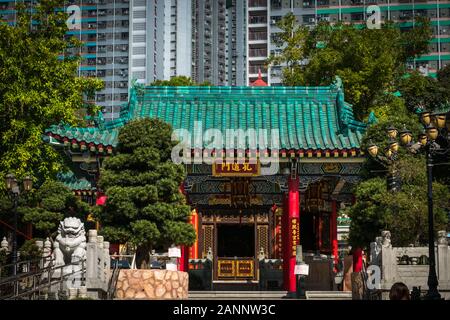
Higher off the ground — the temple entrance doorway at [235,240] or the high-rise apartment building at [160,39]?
the high-rise apartment building at [160,39]

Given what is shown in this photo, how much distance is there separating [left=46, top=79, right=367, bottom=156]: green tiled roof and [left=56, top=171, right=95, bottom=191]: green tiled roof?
9.74 m

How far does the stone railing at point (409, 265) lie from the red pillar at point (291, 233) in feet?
21.5

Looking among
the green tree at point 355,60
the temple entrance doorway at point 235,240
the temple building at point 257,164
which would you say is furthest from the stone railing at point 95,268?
the green tree at point 355,60

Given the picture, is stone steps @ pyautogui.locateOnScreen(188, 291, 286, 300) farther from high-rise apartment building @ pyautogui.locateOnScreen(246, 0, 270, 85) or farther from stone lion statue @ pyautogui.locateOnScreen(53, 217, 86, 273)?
high-rise apartment building @ pyautogui.locateOnScreen(246, 0, 270, 85)

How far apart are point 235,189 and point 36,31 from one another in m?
10.2

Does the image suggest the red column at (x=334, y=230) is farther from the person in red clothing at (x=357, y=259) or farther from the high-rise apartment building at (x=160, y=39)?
the high-rise apartment building at (x=160, y=39)

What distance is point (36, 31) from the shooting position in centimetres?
3209

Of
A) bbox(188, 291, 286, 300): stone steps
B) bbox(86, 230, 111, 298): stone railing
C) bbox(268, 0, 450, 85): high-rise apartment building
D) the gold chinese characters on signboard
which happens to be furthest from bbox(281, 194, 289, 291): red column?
bbox(268, 0, 450, 85): high-rise apartment building

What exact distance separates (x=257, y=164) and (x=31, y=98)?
871cm

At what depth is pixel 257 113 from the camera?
28.2m

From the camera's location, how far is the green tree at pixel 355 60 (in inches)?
1463

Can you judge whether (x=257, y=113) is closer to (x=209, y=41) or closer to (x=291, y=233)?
(x=291, y=233)

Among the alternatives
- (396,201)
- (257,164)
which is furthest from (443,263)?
(257,164)

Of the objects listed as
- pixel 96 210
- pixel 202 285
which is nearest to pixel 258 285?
pixel 202 285
